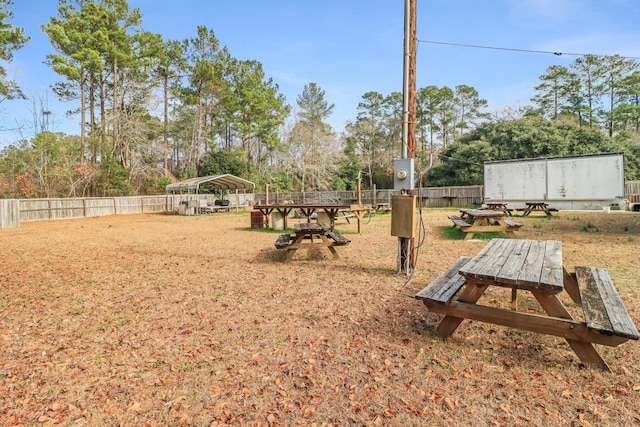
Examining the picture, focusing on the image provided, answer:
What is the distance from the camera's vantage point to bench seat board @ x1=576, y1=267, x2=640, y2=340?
1.98 m

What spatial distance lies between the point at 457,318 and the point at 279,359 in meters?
1.56

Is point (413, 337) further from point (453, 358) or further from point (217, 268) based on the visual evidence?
point (217, 268)

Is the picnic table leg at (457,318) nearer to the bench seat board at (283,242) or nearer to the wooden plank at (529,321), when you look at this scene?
the wooden plank at (529,321)

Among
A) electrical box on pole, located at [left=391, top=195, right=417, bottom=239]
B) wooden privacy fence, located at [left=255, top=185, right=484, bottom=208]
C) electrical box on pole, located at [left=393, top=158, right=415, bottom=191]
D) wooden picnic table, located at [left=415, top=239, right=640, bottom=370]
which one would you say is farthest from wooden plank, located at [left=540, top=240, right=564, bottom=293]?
wooden privacy fence, located at [left=255, top=185, right=484, bottom=208]

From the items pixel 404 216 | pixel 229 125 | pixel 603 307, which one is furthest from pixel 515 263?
pixel 229 125

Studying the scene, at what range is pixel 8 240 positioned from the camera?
9266mm

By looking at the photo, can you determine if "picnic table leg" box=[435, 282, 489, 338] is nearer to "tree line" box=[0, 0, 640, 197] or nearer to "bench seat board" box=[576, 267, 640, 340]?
"bench seat board" box=[576, 267, 640, 340]

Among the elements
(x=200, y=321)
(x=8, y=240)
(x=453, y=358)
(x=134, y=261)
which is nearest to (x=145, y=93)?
(x=8, y=240)

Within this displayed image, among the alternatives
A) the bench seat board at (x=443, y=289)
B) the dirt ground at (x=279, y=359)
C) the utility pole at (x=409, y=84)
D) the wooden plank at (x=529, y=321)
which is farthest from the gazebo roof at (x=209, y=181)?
the wooden plank at (x=529, y=321)

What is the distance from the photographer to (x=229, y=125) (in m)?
34.2

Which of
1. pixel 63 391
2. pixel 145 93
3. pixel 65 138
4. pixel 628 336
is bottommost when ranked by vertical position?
pixel 63 391

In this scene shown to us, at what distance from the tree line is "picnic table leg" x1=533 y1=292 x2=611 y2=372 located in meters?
24.4

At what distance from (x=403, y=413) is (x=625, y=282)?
416cm

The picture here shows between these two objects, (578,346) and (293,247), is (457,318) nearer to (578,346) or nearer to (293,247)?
(578,346)
